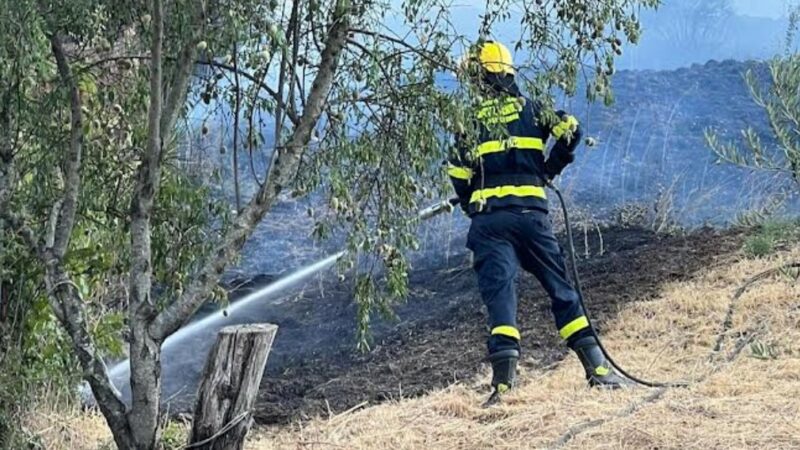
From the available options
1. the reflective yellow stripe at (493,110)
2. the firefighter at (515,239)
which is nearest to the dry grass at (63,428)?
the firefighter at (515,239)

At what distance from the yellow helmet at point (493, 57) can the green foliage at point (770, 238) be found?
4500 mm

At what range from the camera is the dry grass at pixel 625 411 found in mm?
4605

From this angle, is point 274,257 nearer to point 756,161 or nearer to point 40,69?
point 756,161

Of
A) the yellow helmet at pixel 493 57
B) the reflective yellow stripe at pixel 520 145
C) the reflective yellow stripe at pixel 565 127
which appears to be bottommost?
the reflective yellow stripe at pixel 520 145

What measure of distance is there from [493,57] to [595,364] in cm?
199

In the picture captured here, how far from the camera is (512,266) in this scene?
575 centimetres

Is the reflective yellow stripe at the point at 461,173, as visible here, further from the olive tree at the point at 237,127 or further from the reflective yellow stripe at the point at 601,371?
the reflective yellow stripe at the point at 601,371

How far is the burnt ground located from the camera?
259 inches

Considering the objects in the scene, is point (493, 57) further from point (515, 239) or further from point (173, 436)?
point (173, 436)

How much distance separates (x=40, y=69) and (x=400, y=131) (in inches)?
61.9

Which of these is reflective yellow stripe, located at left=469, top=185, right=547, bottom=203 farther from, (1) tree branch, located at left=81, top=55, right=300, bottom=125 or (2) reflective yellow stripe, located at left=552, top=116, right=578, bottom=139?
(1) tree branch, located at left=81, top=55, right=300, bottom=125

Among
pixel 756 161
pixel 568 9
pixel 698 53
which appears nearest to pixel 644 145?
pixel 698 53

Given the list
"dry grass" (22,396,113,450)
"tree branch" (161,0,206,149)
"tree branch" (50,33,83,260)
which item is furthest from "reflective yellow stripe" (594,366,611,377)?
"tree branch" (50,33,83,260)

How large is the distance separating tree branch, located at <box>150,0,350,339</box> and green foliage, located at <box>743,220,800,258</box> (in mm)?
5454
